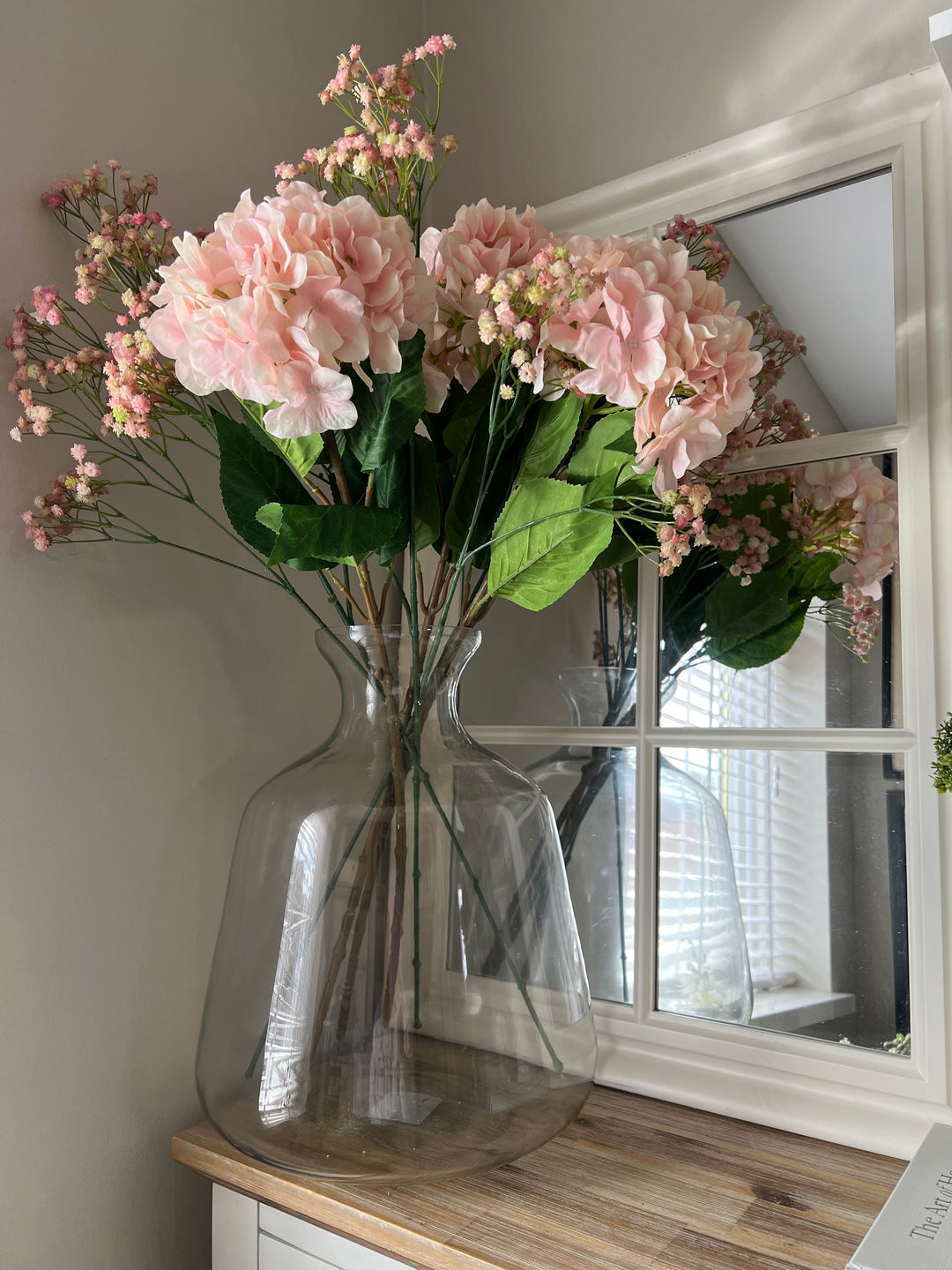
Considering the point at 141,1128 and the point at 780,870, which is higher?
the point at 780,870

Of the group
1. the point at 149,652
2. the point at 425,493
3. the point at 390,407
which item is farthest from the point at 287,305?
A: the point at 149,652

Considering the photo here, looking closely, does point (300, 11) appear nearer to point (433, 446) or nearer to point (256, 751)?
point (433, 446)

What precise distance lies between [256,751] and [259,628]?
14 cm

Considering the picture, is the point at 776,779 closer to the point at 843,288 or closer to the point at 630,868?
the point at 630,868

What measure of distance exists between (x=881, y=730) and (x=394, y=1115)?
56cm

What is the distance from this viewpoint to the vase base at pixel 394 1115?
0.76 metres

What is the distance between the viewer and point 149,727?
0.99 metres

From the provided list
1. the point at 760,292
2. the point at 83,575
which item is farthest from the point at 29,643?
the point at 760,292

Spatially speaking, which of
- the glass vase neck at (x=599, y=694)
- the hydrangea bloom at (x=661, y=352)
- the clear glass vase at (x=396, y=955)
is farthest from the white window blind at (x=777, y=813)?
the hydrangea bloom at (x=661, y=352)

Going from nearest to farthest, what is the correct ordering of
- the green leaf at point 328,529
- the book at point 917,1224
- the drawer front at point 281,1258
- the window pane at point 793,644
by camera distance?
1. the book at point 917,1224
2. the green leaf at point 328,529
3. the drawer front at point 281,1258
4. the window pane at point 793,644

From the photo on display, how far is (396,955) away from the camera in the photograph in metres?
0.77

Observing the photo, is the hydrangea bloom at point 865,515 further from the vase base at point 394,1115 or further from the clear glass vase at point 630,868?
the vase base at point 394,1115

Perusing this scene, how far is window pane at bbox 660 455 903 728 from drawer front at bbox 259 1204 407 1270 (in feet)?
1.93

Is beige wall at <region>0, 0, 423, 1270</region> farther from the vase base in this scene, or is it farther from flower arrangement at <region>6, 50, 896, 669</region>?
the vase base
